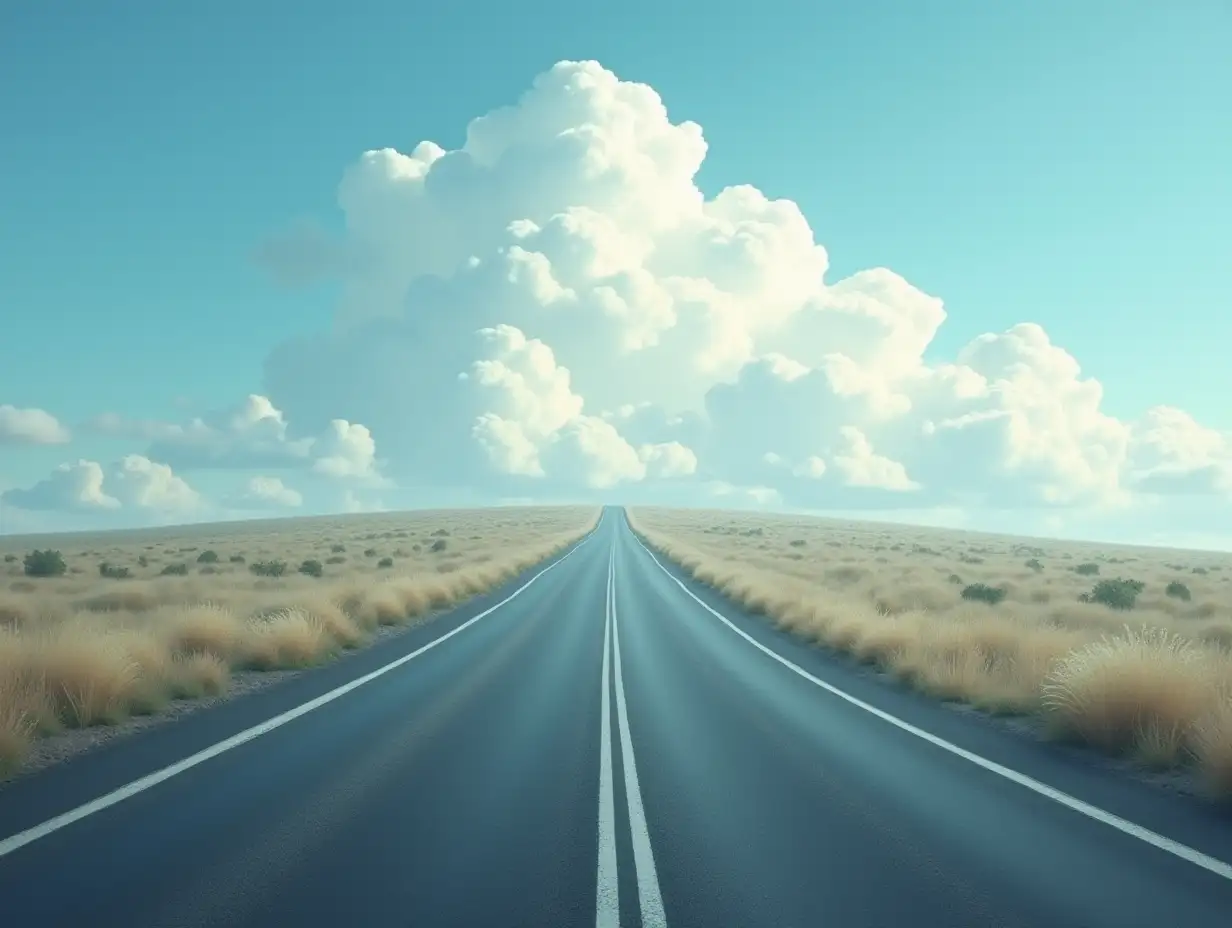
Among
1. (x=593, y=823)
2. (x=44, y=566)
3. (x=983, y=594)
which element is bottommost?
(x=44, y=566)

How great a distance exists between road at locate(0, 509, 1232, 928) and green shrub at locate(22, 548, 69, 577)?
108 feet

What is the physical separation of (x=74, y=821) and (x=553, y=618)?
1757cm

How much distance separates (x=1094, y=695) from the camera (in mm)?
10242

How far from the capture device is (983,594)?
2919 centimetres

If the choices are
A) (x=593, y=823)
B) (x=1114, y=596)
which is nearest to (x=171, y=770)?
(x=593, y=823)

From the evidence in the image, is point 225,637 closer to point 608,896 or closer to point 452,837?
point 452,837

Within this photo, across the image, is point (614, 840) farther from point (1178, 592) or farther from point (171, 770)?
point (1178, 592)

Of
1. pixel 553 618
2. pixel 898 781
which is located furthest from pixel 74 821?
pixel 553 618

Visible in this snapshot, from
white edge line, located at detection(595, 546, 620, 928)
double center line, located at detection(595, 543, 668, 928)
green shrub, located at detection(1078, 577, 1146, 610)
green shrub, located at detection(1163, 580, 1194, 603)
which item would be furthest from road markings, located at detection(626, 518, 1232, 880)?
green shrub, located at detection(1163, 580, 1194, 603)

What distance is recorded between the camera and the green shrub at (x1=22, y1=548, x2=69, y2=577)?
37.9 meters

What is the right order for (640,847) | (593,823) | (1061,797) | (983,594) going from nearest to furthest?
(640,847) → (593,823) → (1061,797) → (983,594)

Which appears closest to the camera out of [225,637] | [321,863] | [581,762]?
[321,863]

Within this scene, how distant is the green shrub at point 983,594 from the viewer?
28442 mm

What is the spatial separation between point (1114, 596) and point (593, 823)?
26660 mm
